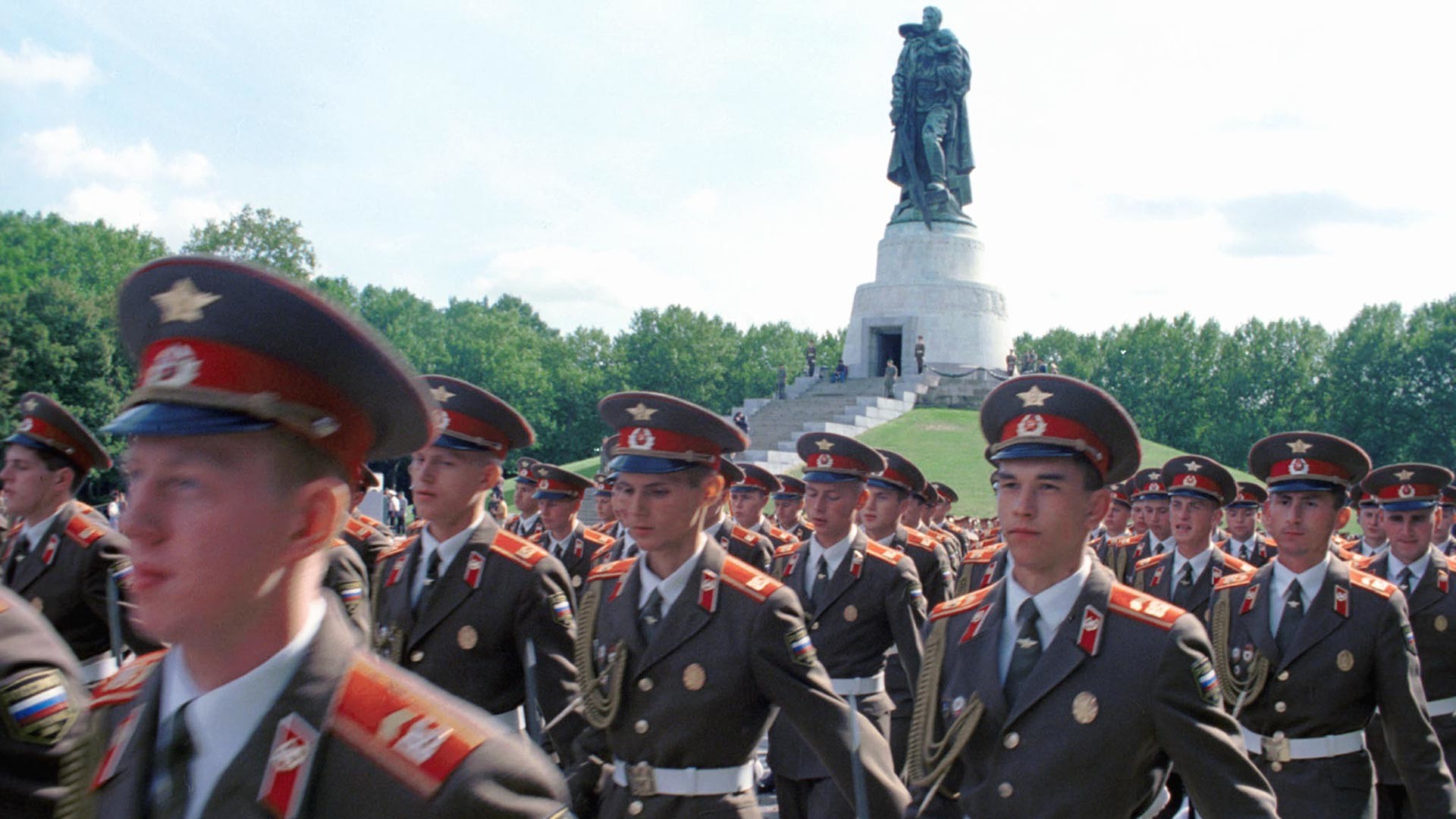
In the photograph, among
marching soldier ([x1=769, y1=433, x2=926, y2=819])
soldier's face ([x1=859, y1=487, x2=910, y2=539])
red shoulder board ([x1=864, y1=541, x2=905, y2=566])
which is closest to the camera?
marching soldier ([x1=769, y1=433, x2=926, y2=819])

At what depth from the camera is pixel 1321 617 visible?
5.32m

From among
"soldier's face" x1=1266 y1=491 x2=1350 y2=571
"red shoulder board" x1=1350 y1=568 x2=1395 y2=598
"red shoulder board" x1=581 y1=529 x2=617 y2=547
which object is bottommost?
"red shoulder board" x1=581 y1=529 x2=617 y2=547

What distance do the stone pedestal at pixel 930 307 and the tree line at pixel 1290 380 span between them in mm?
16651

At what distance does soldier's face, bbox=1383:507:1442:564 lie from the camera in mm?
7438

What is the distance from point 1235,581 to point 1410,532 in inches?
87.3

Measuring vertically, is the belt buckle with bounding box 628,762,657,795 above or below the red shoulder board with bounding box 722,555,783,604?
below

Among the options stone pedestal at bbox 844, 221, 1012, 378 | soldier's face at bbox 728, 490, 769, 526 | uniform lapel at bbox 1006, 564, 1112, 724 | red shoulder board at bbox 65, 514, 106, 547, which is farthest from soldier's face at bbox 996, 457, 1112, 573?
stone pedestal at bbox 844, 221, 1012, 378

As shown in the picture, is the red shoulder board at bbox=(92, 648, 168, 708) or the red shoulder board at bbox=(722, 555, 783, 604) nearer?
the red shoulder board at bbox=(92, 648, 168, 708)

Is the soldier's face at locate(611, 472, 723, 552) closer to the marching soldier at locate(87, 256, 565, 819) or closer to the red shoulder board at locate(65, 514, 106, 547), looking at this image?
the marching soldier at locate(87, 256, 565, 819)

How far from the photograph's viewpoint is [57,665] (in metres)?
2.95

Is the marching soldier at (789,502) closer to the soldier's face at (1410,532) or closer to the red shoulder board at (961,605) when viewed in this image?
the soldier's face at (1410,532)

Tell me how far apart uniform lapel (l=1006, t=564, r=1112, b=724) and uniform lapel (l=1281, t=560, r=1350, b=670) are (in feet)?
7.23

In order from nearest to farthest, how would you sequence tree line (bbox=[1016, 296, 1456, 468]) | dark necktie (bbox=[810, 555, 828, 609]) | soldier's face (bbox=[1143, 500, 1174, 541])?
dark necktie (bbox=[810, 555, 828, 609])
soldier's face (bbox=[1143, 500, 1174, 541])
tree line (bbox=[1016, 296, 1456, 468])

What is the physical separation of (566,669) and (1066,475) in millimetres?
2249
